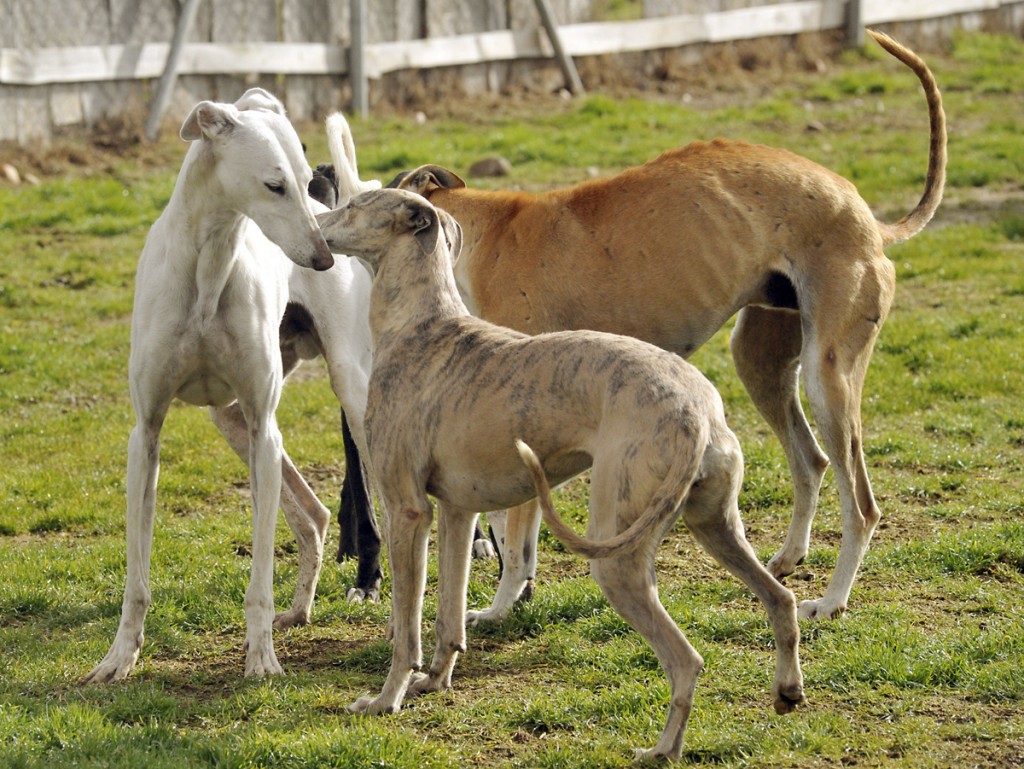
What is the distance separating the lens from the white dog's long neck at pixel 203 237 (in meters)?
4.91

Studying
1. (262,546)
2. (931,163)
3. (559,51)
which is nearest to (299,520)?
(262,546)

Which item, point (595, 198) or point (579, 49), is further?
point (579, 49)

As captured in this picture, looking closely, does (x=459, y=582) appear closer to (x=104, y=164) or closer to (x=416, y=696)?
(x=416, y=696)

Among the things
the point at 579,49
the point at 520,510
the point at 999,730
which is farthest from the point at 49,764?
the point at 579,49

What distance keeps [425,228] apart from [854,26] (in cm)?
1353

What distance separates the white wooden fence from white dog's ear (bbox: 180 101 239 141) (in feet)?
25.0

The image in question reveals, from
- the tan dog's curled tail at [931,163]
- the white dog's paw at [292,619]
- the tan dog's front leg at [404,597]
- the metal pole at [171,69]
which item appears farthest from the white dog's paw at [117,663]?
the metal pole at [171,69]

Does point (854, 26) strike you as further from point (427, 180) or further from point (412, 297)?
point (412, 297)

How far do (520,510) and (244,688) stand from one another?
1.24 meters

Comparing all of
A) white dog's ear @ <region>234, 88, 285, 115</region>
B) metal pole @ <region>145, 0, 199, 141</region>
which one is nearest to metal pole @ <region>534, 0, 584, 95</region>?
metal pole @ <region>145, 0, 199, 141</region>

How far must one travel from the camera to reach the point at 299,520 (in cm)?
570

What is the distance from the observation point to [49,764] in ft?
13.4

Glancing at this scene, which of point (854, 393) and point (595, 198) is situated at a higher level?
point (595, 198)

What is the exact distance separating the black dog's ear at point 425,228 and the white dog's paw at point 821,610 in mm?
1979
